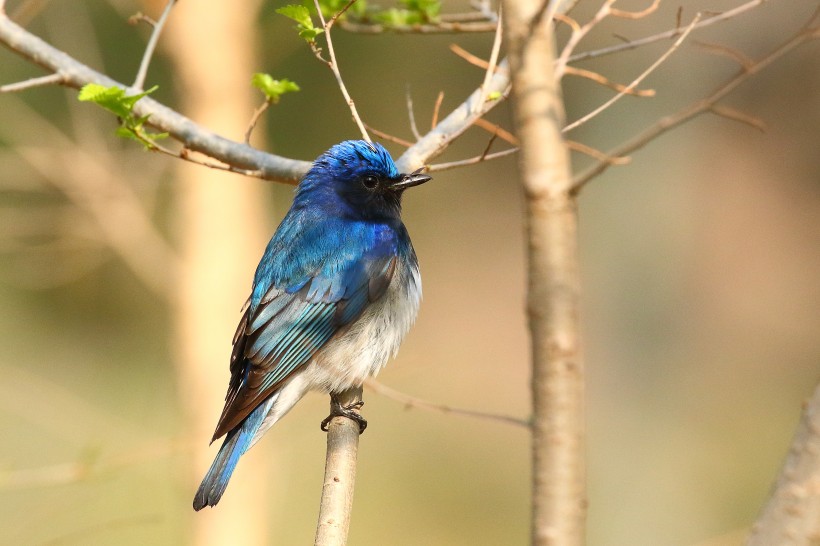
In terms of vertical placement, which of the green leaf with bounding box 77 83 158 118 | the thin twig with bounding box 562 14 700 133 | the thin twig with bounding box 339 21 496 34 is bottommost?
the green leaf with bounding box 77 83 158 118

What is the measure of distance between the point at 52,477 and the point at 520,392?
10255 millimetres

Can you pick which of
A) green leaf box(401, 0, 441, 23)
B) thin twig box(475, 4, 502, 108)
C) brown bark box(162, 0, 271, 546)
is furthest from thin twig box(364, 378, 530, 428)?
brown bark box(162, 0, 271, 546)

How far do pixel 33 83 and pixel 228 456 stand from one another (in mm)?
1501

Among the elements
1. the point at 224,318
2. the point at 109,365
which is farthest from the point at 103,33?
the point at 224,318

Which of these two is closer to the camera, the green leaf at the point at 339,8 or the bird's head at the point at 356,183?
the green leaf at the point at 339,8

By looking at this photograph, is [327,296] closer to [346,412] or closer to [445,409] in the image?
[346,412]

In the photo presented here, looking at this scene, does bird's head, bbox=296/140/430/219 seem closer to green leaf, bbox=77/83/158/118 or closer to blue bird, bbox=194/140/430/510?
blue bird, bbox=194/140/430/510

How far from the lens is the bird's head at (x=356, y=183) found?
403cm

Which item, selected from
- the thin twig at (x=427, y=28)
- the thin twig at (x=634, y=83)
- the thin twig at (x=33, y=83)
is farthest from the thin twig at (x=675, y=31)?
the thin twig at (x=33, y=83)

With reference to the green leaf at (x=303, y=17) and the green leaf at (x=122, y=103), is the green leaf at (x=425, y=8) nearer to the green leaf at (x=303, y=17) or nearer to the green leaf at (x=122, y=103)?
the green leaf at (x=303, y=17)

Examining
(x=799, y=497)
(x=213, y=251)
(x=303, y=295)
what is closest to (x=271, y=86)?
(x=303, y=295)

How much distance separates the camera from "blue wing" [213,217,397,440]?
376 cm

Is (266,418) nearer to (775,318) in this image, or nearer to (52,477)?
(52,477)

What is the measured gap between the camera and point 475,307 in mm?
15039
